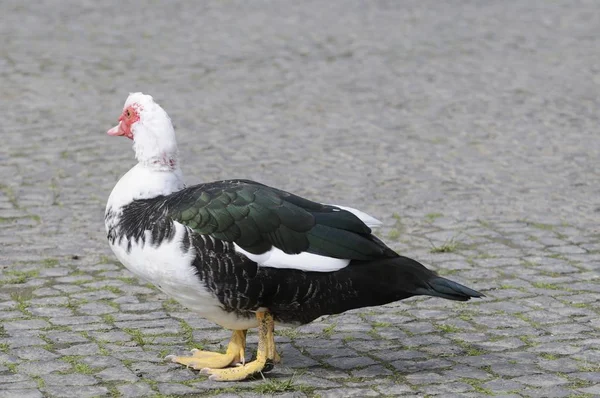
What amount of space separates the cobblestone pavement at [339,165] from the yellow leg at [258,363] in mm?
71

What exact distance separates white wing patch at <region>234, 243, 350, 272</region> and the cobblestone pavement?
1.82 feet

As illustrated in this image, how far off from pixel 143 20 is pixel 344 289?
1146cm

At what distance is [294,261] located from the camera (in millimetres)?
5137

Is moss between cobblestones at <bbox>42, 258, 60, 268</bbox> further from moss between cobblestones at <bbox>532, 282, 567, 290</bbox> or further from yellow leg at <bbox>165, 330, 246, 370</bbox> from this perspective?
moss between cobblestones at <bbox>532, 282, 567, 290</bbox>

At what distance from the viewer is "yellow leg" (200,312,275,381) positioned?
5309mm

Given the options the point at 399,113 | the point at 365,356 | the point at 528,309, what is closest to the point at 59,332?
the point at 365,356

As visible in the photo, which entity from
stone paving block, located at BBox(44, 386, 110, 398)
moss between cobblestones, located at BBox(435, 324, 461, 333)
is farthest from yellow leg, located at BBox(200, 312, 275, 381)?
moss between cobblestones, located at BBox(435, 324, 461, 333)

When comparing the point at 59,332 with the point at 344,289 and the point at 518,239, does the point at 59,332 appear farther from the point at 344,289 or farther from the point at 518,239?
the point at 518,239

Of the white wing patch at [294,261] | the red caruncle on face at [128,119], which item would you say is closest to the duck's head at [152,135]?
the red caruncle on face at [128,119]

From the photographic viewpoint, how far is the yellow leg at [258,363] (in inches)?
209

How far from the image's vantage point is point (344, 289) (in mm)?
5180

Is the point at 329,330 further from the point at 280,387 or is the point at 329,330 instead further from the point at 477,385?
the point at 477,385

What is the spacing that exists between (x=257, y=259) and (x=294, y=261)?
6.8 inches

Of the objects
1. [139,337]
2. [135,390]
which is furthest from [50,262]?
[135,390]
